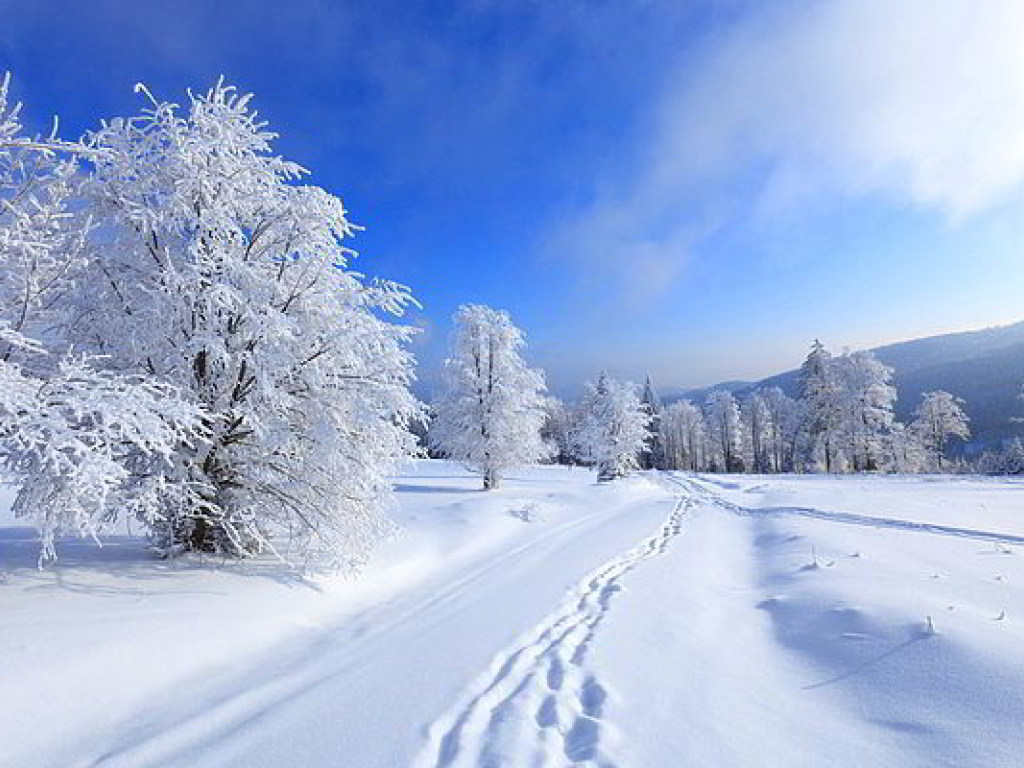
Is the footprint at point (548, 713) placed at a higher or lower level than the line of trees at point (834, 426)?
lower

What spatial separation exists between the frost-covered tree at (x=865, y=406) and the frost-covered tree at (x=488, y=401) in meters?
33.1

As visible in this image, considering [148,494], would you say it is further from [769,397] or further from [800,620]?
[769,397]

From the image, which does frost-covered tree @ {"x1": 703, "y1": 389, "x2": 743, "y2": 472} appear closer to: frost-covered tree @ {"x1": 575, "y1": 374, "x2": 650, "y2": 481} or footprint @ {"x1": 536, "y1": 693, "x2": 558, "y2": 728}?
frost-covered tree @ {"x1": 575, "y1": 374, "x2": 650, "y2": 481}

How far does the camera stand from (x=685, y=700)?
479 cm

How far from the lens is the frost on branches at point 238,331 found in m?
8.05

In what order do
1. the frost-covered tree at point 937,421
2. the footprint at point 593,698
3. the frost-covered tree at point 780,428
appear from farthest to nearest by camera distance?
the frost-covered tree at point 780,428 < the frost-covered tree at point 937,421 < the footprint at point 593,698

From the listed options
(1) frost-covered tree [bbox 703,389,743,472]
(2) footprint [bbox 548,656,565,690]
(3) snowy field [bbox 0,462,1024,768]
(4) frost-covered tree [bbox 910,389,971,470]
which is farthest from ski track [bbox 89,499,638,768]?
(1) frost-covered tree [bbox 703,389,743,472]

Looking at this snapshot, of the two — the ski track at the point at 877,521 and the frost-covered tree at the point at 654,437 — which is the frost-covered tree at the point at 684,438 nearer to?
the frost-covered tree at the point at 654,437

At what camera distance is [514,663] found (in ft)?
19.1

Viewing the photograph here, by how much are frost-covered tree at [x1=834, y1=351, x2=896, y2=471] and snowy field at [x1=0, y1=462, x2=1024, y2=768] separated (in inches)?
1636

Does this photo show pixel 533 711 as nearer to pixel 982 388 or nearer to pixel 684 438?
pixel 684 438

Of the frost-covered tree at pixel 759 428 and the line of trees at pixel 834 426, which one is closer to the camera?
the line of trees at pixel 834 426

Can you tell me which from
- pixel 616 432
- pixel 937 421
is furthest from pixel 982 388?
pixel 616 432

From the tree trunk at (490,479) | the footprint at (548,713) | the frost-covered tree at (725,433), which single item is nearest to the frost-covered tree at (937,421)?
the frost-covered tree at (725,433)
